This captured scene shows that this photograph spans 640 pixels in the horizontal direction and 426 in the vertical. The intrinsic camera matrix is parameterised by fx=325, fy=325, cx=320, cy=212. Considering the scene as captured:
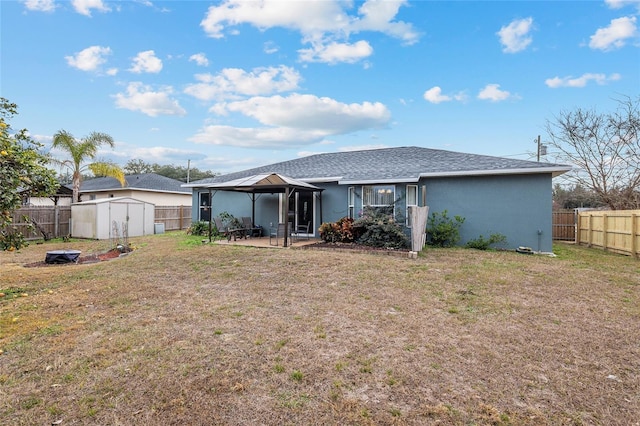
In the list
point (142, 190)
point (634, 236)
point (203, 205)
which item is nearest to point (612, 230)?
point (634, 236)

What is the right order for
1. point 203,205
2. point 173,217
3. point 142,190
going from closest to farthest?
point 203,205
point 173,217
point 142,190

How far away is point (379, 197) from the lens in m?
11.8

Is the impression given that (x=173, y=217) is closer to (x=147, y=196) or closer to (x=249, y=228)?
(x=147, y=196)

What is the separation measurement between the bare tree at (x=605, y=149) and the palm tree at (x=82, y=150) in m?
24.1

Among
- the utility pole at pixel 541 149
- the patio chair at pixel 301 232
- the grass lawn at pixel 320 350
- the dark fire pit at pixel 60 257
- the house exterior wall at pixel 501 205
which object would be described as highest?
the utility pole at pixel 541 149

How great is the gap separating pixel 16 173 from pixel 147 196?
64.7ft

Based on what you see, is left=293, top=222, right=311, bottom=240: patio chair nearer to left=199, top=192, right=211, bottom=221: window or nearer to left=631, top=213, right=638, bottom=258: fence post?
left=199, top=192, right=211, bottom=221: window

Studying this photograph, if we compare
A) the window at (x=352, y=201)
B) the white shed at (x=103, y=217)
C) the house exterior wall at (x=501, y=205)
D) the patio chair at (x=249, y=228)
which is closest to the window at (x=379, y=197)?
the window at (x=352, y=201)

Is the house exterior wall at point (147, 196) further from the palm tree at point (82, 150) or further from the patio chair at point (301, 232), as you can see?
the patio chair at point (301, 232)

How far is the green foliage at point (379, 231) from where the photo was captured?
10.0 meters

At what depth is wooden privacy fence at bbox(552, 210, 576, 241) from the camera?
597 inches

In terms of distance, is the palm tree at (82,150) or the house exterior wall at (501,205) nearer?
the house exterior wall at (501,205)

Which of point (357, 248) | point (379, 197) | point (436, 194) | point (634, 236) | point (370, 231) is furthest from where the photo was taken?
point (379, 197)

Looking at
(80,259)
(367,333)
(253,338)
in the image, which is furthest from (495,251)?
(80,259)
